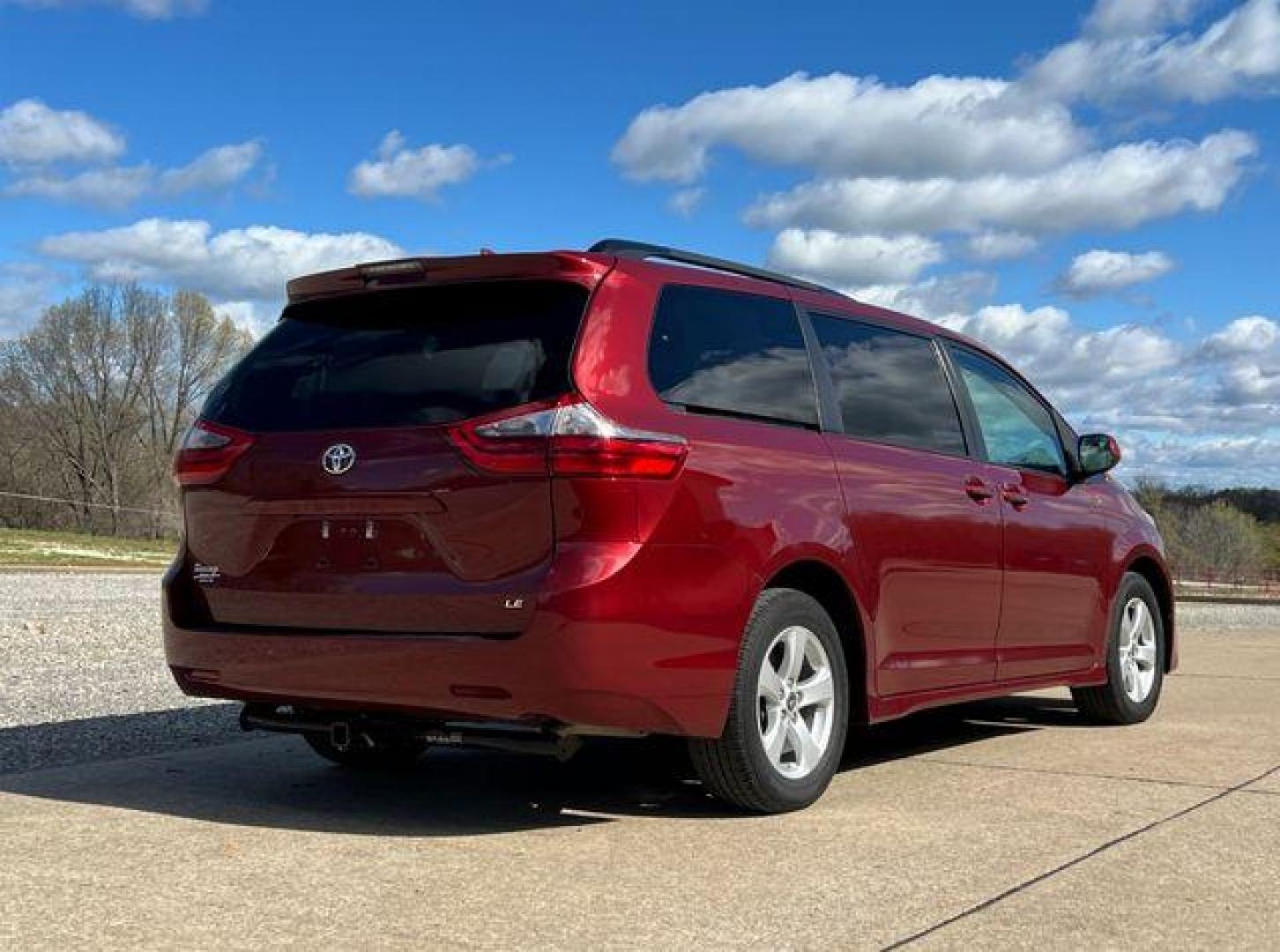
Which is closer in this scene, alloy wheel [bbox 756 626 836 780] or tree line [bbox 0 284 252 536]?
alloy wheel [bbox 756 626 836 780]

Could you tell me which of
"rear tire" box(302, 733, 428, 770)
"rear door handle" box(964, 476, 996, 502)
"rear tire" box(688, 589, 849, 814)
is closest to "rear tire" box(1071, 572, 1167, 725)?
"rear door handle" box(964, 476, 996, 502)

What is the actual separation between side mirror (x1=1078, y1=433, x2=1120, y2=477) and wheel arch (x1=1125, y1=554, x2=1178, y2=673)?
2.86 feet

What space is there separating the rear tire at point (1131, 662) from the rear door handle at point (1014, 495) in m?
1.20

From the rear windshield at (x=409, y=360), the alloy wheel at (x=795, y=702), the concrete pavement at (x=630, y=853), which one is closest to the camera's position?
the concrete pavement at (x=630, y=853)

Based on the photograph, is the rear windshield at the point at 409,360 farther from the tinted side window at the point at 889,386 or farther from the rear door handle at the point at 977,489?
the rear door handle at the point at 977,489

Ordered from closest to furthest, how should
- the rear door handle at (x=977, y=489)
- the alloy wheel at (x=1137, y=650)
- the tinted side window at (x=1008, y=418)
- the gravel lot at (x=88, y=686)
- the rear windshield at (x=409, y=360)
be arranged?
1. the rear windshield at (x=409, y=360)
2. the rear door handle at (x=977, y=489)
3. the tinted side window at (x=1008, y=418)
4. the gravel lot at (x=88, y=686)
5. the alloy wheel at (x=1137, y=650)

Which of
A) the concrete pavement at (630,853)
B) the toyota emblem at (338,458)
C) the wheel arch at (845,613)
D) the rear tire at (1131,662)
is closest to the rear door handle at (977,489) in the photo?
the wheel arch at (845,613)

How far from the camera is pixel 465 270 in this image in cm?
470

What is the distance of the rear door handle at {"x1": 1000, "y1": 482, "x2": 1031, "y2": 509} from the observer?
20.9 feet

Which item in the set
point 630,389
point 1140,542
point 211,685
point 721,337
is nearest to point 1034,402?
point 1140,542

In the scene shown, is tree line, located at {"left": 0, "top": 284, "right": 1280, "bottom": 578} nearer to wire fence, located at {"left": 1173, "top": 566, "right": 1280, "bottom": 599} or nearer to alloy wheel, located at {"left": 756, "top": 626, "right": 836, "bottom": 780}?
wire fence, located at {"left": 1173, "top": 566, "right": 1280, "bottom": 599}

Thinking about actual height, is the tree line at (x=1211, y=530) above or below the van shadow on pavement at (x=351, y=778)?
above

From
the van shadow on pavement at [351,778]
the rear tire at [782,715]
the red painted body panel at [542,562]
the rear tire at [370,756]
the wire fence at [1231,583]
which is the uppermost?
Result: the red painted body panel at [542,562]

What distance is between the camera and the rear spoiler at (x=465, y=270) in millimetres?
4613
